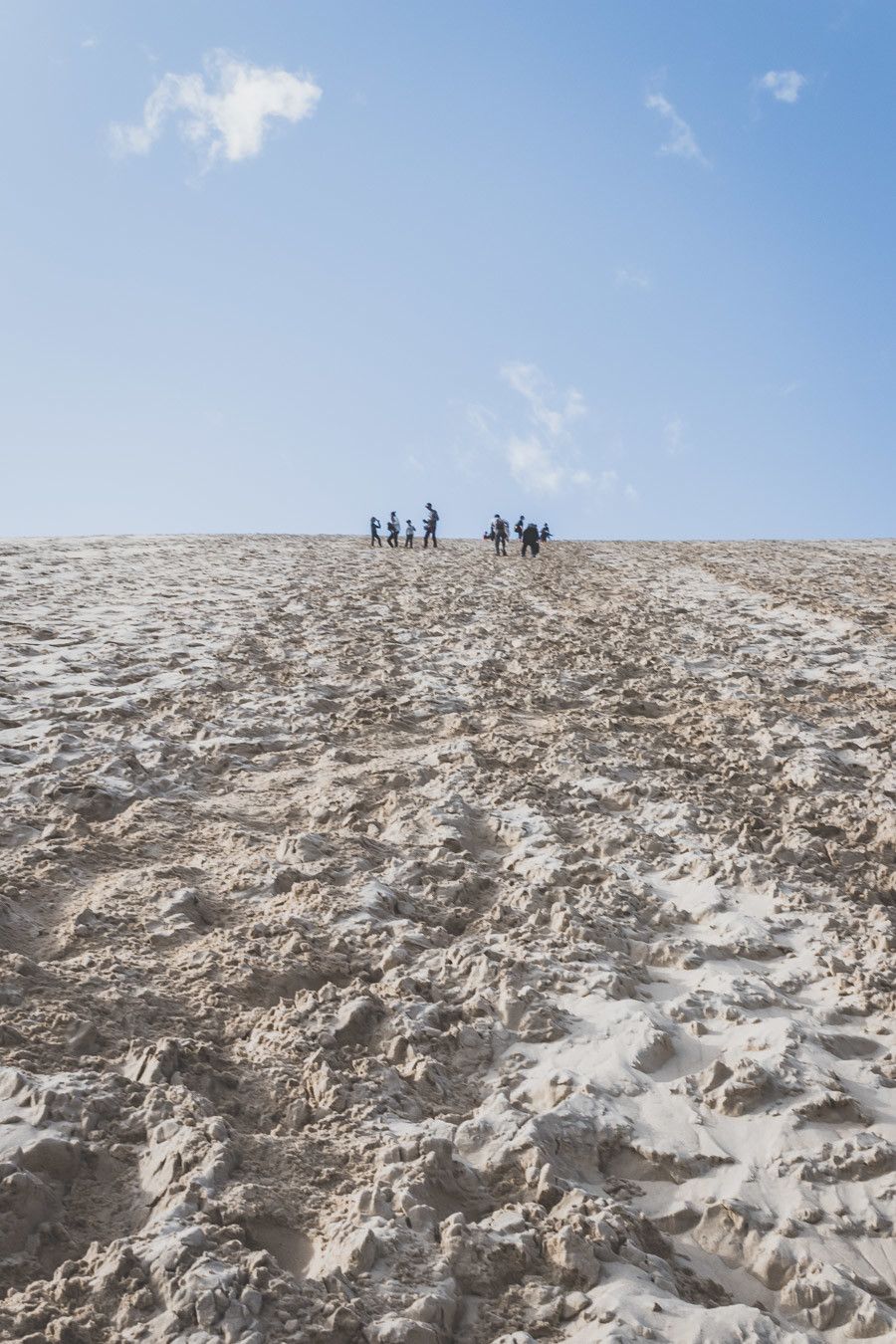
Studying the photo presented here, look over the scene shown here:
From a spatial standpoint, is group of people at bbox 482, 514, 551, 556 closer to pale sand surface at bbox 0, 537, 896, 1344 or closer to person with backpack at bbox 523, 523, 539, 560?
person with backpack at bbox 523, 523, 539, 560

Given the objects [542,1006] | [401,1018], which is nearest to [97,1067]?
[401,1018]

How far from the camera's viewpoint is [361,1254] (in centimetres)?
311

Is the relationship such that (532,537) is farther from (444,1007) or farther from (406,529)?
(444,1007)

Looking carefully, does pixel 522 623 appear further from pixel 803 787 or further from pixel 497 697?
pixel 803 787

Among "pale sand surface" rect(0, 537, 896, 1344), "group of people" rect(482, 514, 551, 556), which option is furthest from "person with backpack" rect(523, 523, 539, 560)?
"pale sand surface" rect(0, 537, 896, 1344)

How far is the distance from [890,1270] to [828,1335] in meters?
0.38

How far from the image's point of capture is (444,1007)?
186 inches

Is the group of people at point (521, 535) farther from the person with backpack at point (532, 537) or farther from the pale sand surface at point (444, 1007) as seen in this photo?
the pale sand surface at point (444, 1007)

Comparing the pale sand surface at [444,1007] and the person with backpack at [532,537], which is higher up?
the person with backpack at [532,537]

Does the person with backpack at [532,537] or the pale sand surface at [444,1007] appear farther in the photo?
the person with backpack at [532,537]

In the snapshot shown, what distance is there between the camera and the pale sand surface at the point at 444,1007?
3.11m

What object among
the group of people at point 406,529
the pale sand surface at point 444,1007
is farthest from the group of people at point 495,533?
the pale sand surface at point 444,1007

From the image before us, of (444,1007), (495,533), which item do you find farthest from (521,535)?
(444,1007)

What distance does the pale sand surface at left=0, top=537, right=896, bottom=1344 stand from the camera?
3.11 metres
